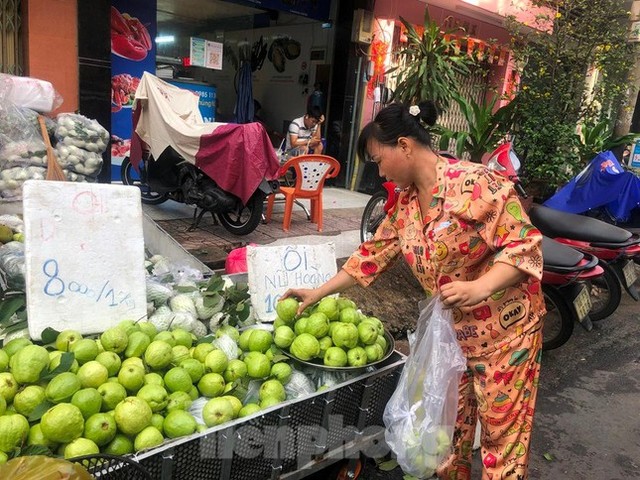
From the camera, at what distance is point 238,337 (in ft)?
7.57

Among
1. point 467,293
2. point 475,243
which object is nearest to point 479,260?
point 475,243

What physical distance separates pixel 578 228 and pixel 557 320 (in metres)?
0.95

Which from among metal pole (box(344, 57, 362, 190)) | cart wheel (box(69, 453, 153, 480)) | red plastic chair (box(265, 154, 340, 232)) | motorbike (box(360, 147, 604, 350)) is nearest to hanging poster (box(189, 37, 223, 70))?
metal pole (box(344, 57, 362, 190))

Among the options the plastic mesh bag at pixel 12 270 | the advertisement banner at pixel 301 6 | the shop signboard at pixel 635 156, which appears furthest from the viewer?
the shop signboard at pixel 635 156

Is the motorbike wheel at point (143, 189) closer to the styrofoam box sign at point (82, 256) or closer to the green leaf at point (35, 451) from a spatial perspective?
the styrofoam box sign at point (82, 256)

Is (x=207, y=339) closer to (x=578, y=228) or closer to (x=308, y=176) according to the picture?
(x=578, y=228)

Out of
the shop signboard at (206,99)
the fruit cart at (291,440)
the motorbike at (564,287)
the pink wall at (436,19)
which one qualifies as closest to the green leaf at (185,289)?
the fruit cart at (291,440)

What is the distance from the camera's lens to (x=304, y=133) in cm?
769

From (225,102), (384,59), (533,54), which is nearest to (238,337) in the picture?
(533,54)

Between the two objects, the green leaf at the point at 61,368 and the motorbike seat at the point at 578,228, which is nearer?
the green leaf at the point at 61,368

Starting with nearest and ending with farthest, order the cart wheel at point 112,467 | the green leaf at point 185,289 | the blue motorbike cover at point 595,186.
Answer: the cart wheel at point 112,467 < the green leaf at point 185,289 < the blue motorbike cover at point 595,186

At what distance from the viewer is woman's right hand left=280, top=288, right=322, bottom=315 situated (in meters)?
2.25

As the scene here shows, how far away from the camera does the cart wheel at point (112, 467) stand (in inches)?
53.1

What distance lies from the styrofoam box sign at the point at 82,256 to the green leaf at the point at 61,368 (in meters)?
0.27
